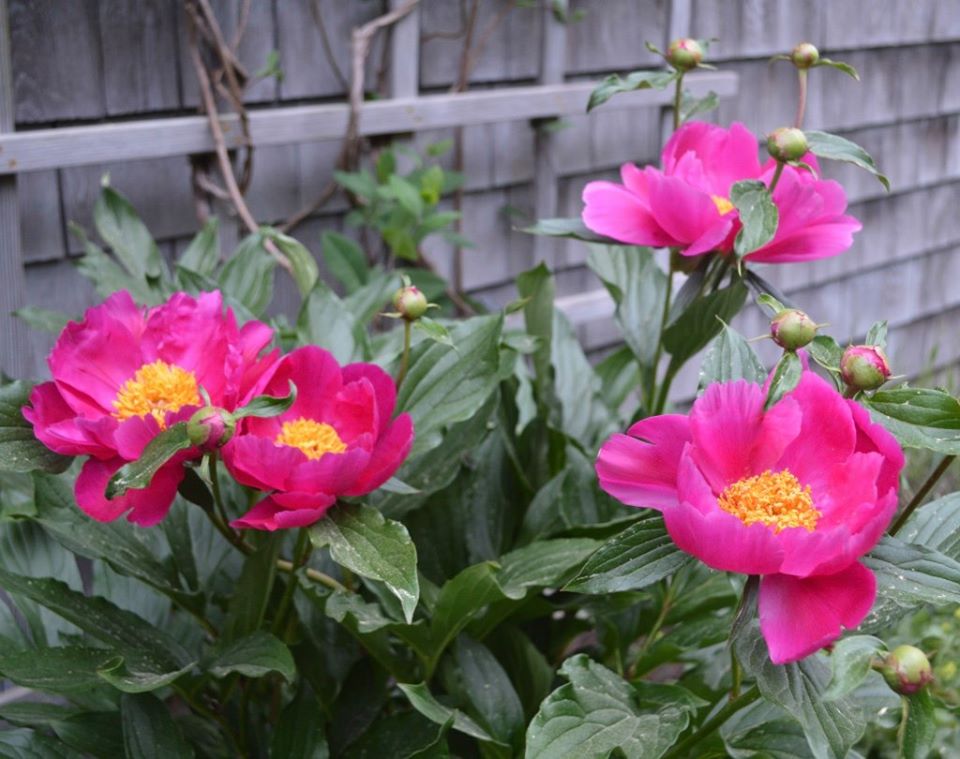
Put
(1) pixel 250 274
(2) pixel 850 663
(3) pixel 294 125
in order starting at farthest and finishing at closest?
(3) pixel 294 125
(1) pixel 250 274
(2) pixel 850 663

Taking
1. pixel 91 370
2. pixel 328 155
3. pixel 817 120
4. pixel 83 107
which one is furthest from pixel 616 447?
pixel 817 120

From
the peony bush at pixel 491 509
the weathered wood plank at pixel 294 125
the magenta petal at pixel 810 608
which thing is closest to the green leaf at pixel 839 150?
the peony bush at pixel 491 509

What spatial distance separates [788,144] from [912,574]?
0.32 m

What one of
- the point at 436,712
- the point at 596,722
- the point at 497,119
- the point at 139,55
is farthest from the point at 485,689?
the point at 497,119

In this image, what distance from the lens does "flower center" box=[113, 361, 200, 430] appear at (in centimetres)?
84

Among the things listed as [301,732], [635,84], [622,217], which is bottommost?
[301,732]

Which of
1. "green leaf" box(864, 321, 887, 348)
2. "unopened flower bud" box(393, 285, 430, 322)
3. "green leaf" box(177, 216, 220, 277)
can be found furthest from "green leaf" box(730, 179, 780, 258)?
"green leaf" box(177, 216, 220, 277)

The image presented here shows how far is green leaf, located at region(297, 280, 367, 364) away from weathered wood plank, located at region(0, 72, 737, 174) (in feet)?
1.87

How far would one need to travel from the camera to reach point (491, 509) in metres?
1.22

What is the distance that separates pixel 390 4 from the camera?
6.15ft

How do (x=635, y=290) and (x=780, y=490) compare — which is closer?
(x=780, y=490)

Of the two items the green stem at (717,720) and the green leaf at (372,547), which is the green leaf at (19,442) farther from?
the green stem at (717,720)

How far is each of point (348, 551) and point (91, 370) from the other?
234 millimetres

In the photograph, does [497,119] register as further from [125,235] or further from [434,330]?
[434,330]
